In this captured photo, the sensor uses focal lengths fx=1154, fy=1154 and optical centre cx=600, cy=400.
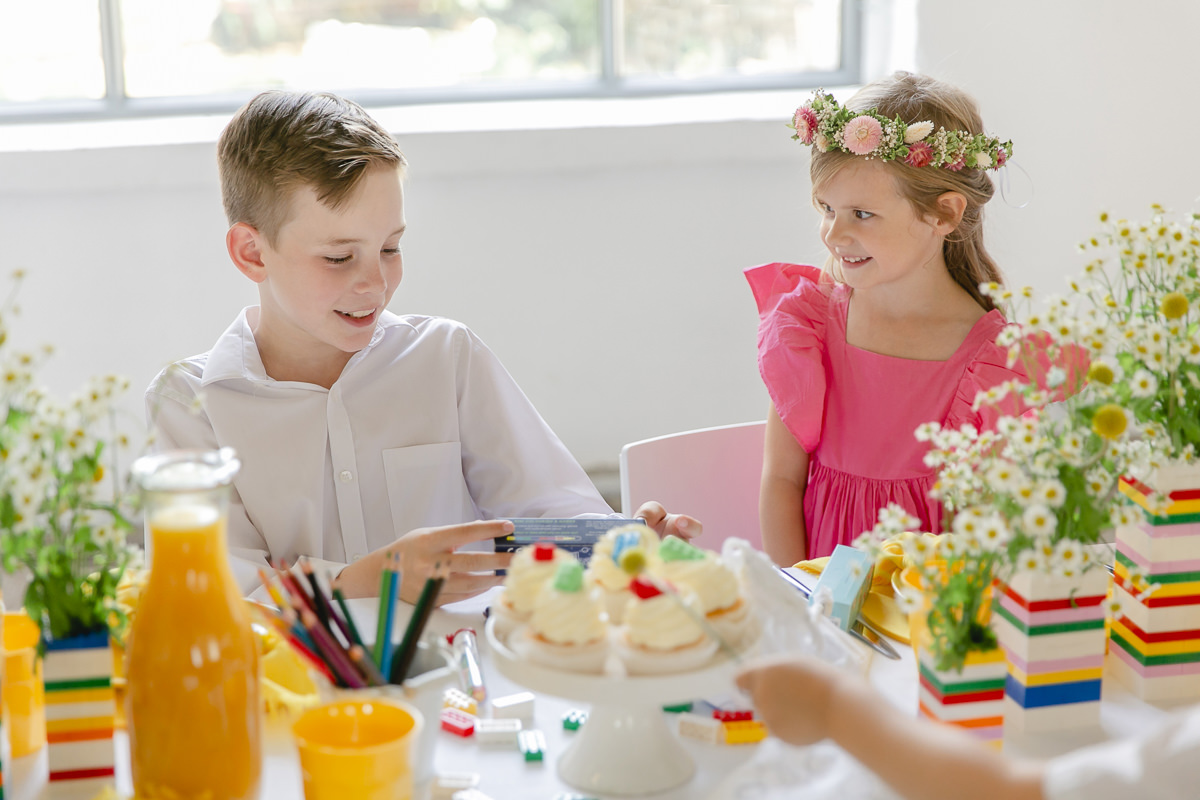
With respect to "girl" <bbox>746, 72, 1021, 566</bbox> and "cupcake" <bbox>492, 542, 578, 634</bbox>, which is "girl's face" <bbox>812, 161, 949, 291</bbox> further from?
"cupcake" <bbox>492, 542, 578, 634</bbox>

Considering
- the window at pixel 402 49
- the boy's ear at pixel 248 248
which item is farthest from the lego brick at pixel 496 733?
the window at pixel 402 49

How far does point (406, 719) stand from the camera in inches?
33.1

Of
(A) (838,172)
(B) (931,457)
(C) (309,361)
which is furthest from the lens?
(A) (838,172)

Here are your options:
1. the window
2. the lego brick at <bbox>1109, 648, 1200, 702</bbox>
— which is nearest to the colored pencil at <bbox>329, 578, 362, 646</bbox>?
the lego brick at <bbox>1109, 648, 1200, 702</bbox>

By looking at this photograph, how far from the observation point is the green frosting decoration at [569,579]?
878mm

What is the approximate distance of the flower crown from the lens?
5.97 ft

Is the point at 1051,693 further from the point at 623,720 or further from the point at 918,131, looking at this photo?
the point at 918,131

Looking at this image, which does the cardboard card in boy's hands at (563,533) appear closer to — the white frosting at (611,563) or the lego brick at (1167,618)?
the white frosting at (611,563)

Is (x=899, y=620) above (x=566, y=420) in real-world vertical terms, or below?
above

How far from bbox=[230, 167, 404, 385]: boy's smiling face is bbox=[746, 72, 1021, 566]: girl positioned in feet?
2.25

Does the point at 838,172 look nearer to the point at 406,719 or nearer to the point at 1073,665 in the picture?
the point at 1073,665

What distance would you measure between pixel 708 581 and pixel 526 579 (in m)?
0.14

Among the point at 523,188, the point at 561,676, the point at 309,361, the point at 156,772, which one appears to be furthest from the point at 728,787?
the point at 523,188

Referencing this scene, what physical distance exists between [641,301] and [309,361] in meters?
1.60
